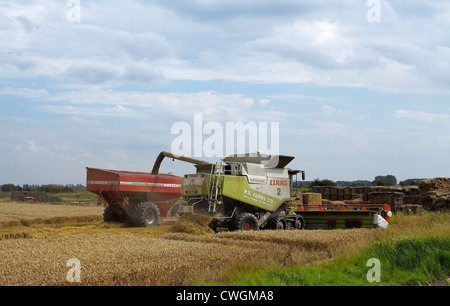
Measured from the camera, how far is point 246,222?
15930 millimetres

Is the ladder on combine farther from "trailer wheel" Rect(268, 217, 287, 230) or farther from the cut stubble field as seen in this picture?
"trailer wheel" Rect(268, 217, 287, 230)

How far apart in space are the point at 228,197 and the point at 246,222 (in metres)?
1.07

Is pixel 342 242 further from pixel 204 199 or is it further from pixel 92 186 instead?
pixel 92 186

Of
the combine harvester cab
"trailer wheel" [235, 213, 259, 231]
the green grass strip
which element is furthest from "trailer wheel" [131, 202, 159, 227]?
the green grass strip

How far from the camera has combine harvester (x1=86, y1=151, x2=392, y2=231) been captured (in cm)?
1567

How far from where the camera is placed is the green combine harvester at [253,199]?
15.6 meters

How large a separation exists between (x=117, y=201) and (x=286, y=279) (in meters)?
11.7

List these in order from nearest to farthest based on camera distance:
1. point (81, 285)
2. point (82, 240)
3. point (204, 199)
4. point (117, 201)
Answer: point (81, 285) → point (82, 240) → point (204, 199) → point (117, 201)

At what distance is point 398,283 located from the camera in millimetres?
8344
